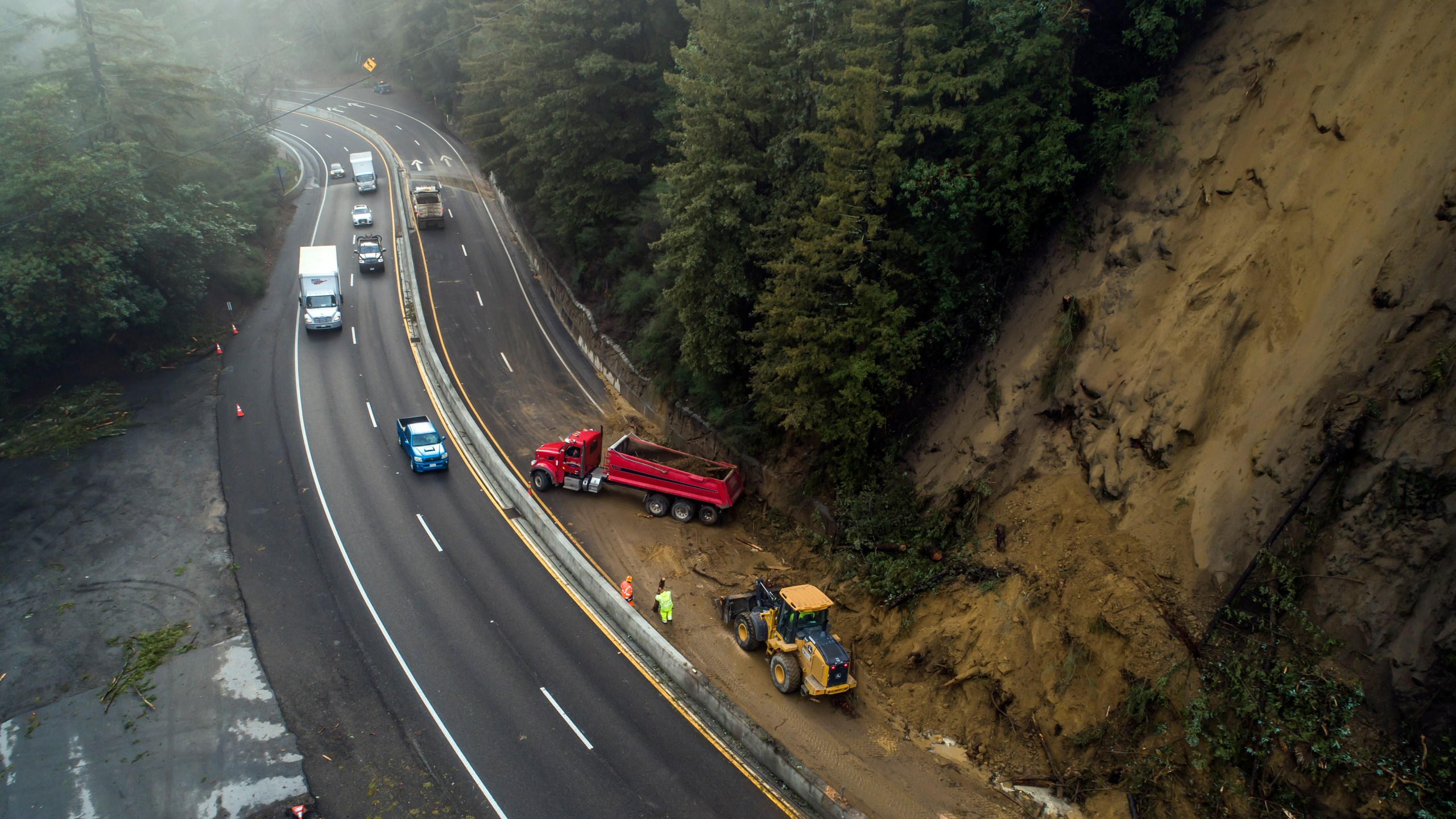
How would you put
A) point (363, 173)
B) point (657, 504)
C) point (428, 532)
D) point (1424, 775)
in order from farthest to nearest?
point (363, 173) → point (657, 504) → point (428, 532) → point (1424, 775)

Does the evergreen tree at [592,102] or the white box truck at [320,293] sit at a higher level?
the evergreen tree at [592,102]

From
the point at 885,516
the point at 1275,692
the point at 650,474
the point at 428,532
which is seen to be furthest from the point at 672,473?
the point at 1275,692

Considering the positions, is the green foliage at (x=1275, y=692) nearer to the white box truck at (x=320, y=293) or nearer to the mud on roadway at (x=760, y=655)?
the mud on roadway at (x=760, y=655)

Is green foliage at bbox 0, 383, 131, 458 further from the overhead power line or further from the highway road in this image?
the overhead power line

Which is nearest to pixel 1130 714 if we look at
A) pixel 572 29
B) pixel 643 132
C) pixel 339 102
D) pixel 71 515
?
pixel 71 515

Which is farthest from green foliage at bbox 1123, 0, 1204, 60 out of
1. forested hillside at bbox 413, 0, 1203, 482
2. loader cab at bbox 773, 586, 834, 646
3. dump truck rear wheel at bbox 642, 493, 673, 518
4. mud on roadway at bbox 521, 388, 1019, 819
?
dump truck rear wheel at bbox 642, 493, 673, 518

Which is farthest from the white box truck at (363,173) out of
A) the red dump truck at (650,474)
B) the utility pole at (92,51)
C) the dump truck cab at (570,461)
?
the dump truck cab at (570,461)

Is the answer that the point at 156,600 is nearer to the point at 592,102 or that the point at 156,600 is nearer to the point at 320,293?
the point at 320,293
